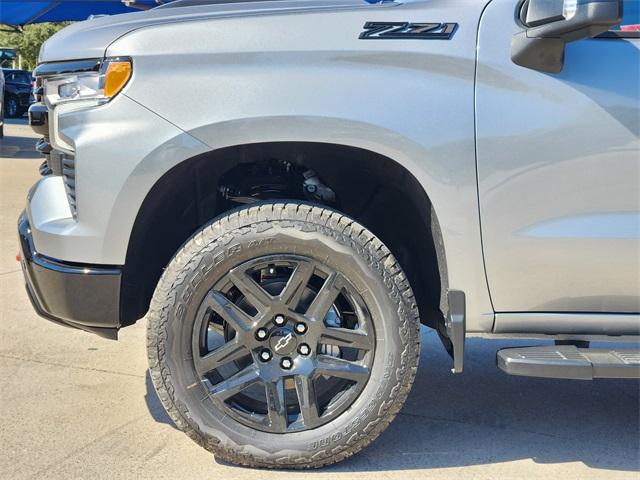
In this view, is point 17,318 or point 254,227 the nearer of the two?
point 254,227

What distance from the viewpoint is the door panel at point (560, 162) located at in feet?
8.84

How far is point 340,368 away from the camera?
2867mm

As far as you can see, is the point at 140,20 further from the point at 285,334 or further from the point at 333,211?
the point at 285,334

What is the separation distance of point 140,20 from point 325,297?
3.95ft

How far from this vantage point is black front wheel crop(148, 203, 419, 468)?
2.81 metres

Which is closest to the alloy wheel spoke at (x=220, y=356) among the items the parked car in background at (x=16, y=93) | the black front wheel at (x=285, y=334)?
the black front wheel at (x=285, y=334)

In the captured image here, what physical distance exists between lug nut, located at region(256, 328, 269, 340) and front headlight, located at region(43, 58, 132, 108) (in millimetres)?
948

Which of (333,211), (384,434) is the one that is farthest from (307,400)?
(333,211)

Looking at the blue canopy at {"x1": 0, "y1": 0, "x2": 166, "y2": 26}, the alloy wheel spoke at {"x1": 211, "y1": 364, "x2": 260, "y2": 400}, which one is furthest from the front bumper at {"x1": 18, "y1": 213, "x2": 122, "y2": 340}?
the blue canopy at {"x1": 0, "y1": 0, "x2": 166, "y2": 26}

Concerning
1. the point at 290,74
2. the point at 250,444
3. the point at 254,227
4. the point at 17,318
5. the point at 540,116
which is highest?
the point at 290,74

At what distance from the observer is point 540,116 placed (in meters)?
2.70

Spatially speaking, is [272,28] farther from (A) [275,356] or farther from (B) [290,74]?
(A) [275,356]

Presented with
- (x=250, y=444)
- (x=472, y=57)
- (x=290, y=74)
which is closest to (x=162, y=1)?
(x=290, y=74)

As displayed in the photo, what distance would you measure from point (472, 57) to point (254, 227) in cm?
93
